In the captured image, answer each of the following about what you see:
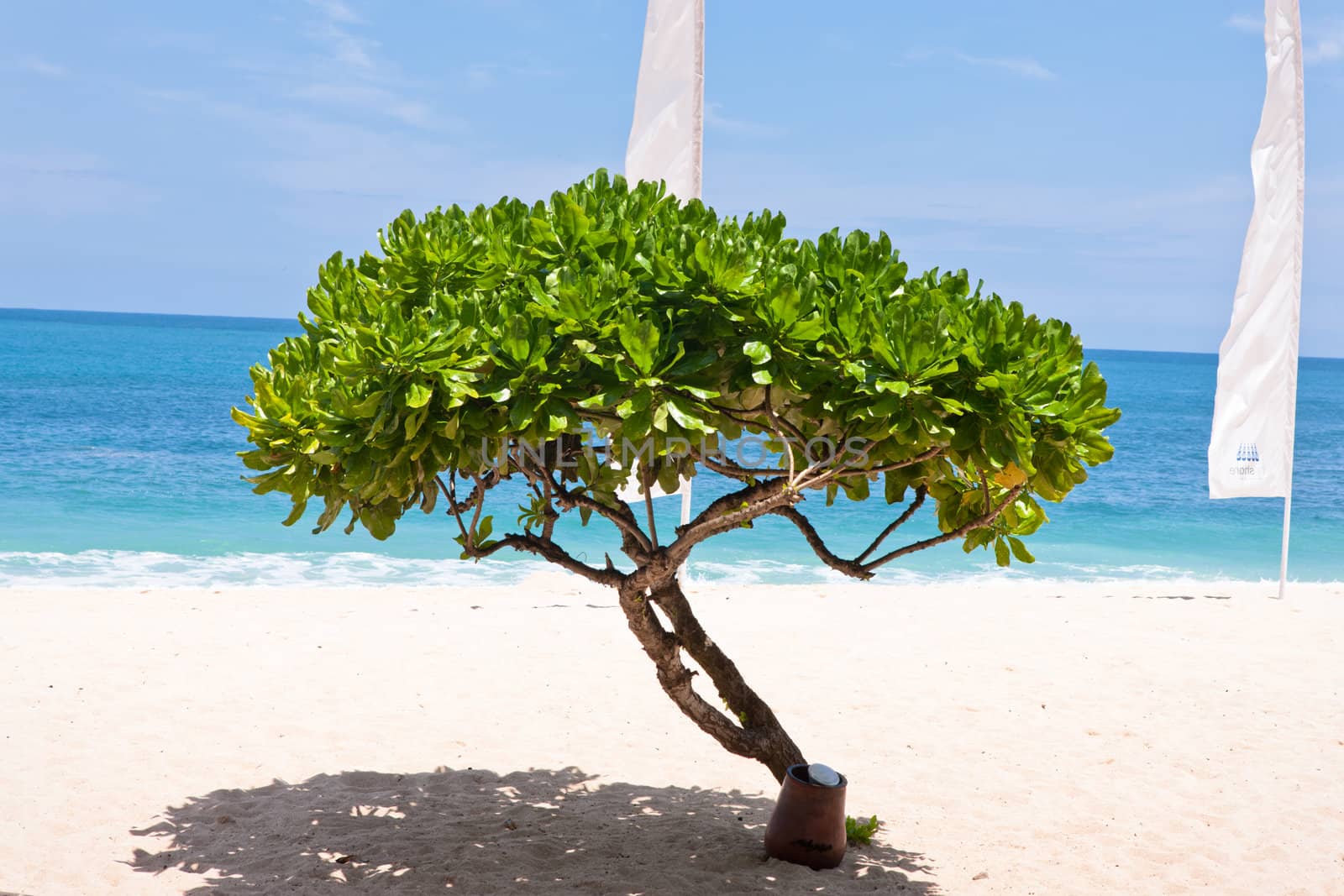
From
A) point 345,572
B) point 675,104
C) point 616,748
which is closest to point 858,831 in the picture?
point 616,748

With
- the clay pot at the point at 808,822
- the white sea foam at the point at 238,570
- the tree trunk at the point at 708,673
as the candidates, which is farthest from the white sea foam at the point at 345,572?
the clay pot at the point at 808,822

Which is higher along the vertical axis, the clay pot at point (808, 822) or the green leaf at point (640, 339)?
the green leaf at point (640, 339)

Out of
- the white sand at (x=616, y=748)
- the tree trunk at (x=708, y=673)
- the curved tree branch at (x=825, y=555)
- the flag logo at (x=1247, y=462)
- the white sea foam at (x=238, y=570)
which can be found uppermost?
the flag logo at (x=1247, y=462)

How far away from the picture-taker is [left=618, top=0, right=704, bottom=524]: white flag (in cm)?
723

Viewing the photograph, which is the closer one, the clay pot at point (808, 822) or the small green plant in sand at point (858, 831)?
the clay pot at point (808, 822)

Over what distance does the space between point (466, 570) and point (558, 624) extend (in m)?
4.97

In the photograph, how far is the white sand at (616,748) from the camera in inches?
165

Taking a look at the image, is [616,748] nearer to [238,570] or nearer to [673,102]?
[673,102]

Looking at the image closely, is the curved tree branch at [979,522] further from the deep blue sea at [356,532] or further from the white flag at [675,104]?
the deep blue sea at [356,532]

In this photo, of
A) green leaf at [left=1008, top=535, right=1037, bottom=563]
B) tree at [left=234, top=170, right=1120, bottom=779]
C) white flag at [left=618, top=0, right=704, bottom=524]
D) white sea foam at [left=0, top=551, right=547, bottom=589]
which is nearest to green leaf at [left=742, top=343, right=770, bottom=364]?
tree at [left=234, top=170, right=1120, bottom=779]

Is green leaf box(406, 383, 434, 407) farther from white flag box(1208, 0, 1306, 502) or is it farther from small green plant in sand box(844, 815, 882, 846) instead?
white flag box(1208, 0, 1306, 502)

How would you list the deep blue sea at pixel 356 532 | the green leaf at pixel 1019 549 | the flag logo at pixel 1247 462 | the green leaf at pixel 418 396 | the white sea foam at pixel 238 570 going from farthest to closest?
the deep blue sea at pixel 356 532 → the white sea foam at pixel 238 570 → the flag logo at pixel 1247 462 → the green leaf at pixel 1019 549 → the green leaf at pixel 418 396

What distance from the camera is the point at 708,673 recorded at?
4.20m

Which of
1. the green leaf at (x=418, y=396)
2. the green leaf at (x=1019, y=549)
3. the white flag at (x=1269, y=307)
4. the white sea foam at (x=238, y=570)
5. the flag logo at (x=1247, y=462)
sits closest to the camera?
the green leaf at (x=418, y=396)
